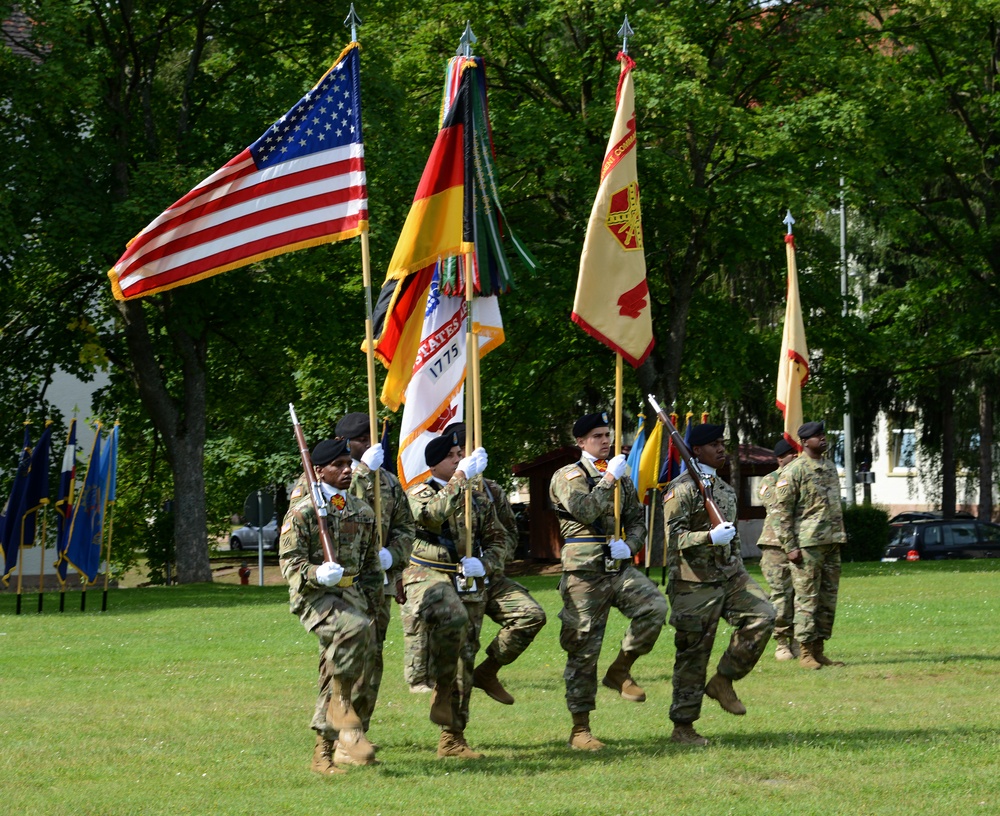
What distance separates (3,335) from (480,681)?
70.5 ft

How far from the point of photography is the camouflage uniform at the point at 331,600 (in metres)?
8.78

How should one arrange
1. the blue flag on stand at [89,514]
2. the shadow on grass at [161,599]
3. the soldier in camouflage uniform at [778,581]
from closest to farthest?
the soldier in camouflage uniform at [778,581], the blue flag on stand at [89,514], the shadow on grass at [161,599]

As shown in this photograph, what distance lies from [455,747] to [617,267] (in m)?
3.93

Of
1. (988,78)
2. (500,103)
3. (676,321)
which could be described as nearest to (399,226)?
(500,103)

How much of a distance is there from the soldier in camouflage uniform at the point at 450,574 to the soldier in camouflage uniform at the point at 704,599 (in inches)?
47.8

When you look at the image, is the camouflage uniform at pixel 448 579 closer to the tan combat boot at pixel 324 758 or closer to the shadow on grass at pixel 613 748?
the shadow on grass at pixel 613 748

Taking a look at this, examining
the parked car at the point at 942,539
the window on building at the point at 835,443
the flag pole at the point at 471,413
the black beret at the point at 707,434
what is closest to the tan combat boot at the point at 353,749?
the flag pole at the point at 471,413

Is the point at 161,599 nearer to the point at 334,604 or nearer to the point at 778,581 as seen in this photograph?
the point at 778,581

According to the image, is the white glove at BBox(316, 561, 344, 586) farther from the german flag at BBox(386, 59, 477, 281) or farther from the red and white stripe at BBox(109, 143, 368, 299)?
the german flag at BBox(386, 59, 477, 281)

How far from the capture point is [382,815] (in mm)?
7727

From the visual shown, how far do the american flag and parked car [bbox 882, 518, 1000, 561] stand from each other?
2941 centimetres

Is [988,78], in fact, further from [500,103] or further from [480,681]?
[480,681]

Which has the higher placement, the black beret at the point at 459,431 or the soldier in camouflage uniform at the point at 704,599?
the black beret at the point at 459,431

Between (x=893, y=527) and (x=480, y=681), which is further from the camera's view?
(x=893, y=527)
